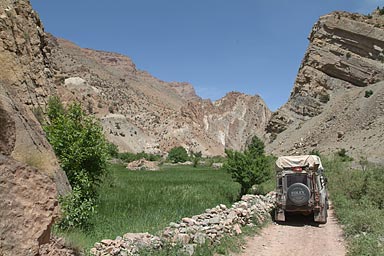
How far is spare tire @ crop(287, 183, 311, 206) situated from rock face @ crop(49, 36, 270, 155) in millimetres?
43604

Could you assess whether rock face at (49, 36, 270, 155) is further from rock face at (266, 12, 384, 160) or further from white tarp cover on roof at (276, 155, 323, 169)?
white tarp cover on roof at (276, 155, 323, 169)

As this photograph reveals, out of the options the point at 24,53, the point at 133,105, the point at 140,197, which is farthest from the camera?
the point at 133,105

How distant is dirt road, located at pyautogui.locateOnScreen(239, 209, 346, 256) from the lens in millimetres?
9406

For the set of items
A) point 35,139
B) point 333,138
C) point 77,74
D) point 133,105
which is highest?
point 77,74

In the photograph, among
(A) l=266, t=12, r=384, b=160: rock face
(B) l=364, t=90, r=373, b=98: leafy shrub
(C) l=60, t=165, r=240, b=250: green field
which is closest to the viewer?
Result: (C) l=60, t=165, r=240, b=250: green field

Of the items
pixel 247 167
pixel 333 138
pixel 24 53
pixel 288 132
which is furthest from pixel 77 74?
pixel 247 167

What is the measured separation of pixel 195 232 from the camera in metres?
8.97

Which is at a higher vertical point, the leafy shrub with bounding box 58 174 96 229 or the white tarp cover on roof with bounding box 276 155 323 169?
the white tarp cover on roof with bounding box 276 155 323 169

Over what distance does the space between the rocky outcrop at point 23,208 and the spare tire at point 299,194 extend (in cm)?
984

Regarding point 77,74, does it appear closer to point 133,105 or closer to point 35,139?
point 133,105

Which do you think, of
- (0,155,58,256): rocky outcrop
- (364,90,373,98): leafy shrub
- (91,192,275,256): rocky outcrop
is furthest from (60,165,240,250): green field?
(364,90,373,98): leafy shrub

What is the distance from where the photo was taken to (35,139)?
7.76 m

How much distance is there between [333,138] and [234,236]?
131 ft

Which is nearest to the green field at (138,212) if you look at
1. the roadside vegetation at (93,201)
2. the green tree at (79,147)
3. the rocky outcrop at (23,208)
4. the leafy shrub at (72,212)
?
the roadside vegetation at (93,201)
